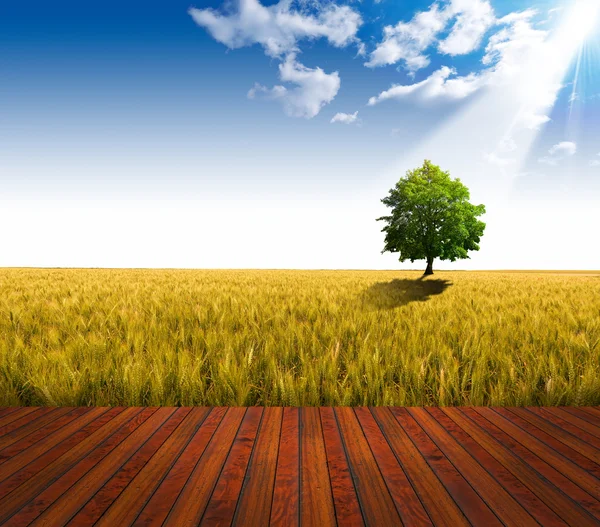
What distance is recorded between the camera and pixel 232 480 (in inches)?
80.7

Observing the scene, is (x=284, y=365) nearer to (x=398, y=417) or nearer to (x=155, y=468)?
(x=398, y=417)

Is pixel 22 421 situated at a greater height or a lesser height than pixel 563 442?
lesser

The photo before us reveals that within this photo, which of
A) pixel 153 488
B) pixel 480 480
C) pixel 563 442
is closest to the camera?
pixel 153 488

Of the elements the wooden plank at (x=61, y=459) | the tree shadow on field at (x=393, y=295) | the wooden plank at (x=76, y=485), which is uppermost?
the tree shadow on field at (x=393, y=295)

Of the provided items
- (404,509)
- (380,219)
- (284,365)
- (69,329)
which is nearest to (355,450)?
(404,509)

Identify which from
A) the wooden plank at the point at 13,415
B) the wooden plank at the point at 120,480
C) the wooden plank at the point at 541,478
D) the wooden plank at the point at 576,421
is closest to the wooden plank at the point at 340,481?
the wooden plank at the point at 541,478

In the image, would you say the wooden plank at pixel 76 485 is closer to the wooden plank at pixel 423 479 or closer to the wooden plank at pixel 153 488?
the wooden plank at pixel 153 488

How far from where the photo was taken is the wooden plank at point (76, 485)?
177 centimetres

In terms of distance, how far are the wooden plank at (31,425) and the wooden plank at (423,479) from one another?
239 centimetres

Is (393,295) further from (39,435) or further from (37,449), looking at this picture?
(37,449)

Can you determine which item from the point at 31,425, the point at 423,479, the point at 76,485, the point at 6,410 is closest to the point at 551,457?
the point at 423,479

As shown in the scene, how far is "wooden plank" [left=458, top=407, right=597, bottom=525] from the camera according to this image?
6.00 ft

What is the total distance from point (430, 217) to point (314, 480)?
87.5 ft

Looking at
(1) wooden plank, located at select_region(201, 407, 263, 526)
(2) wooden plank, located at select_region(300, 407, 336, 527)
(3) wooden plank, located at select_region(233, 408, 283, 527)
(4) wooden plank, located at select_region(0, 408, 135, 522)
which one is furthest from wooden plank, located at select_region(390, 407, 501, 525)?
(4) wooden plank, located at select_region(0, 408, 135, 522)
